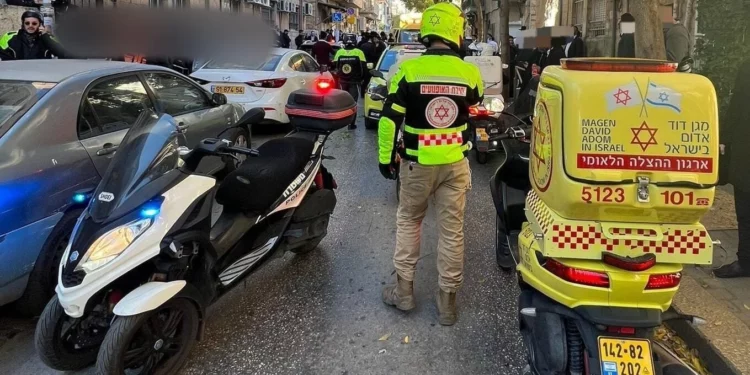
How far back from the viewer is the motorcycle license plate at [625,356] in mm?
2305

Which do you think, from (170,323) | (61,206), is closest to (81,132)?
(61,206)

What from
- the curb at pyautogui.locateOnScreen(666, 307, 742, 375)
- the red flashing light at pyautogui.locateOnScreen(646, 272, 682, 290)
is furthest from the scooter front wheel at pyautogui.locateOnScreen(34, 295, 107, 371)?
the curb at pyautogui.locateOnScreen(666, 307, 742, 375)

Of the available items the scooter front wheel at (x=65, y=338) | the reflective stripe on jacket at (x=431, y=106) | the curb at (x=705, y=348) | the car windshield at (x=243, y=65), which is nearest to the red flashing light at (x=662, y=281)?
the curb at (x=705, y=348)

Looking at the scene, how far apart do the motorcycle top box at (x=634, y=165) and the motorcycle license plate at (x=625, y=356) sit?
1.16 feet

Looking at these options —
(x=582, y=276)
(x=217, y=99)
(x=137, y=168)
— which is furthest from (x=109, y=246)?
(x=217, y=99)

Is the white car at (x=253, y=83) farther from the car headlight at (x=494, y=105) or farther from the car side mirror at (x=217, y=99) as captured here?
the car headlight at (x=494, y=105)

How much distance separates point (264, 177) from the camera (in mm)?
3834

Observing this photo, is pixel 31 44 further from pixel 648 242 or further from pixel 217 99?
pixel 648 242

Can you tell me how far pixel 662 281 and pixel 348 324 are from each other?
1.99m

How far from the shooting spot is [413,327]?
3.70 metres

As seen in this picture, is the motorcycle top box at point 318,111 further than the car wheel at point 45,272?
Yes

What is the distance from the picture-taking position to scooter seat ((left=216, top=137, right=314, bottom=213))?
371 cm

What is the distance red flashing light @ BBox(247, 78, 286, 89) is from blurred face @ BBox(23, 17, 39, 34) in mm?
3021

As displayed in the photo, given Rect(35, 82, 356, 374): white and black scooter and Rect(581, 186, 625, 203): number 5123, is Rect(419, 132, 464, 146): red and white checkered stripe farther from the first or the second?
Rect(581, 186, 625, 203): number 5123
